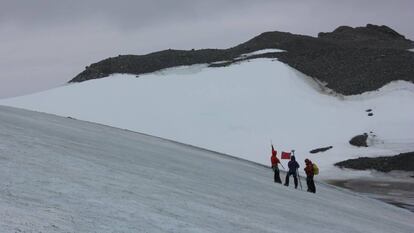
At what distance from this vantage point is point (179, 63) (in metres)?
67.1

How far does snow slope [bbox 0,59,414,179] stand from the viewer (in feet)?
144

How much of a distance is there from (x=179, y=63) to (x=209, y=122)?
19.5m

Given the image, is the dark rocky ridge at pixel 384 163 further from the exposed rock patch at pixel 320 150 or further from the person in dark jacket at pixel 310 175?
the person in dark jacket at pixel 310 175

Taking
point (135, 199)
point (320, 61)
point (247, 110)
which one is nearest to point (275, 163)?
point (135, 199)

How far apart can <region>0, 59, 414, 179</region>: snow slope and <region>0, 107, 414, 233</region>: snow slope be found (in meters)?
20.2

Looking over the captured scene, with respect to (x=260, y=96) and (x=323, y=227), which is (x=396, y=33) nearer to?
(x=260, y=96)

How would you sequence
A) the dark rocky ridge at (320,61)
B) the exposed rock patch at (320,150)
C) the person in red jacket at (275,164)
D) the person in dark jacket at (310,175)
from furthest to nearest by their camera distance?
the dark rocky ridge at (320,61), the exposed rock patch at (320,150), the person in red jacket at (275,164), the person in dark jacket at (310,175)

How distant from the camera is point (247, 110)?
5134cm

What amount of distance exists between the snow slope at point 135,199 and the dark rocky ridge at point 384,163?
16542 millimetres

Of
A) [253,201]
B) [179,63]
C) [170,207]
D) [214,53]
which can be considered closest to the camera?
[170,207]

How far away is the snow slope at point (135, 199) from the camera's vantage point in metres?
8.65

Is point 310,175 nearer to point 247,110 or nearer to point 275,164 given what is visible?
point 275,164

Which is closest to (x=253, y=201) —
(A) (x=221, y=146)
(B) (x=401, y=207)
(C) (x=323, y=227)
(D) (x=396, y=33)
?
(C) (x=323, y=227)

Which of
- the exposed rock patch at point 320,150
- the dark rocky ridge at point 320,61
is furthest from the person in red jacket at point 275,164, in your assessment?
the dark rocky ridge at point 320,61
